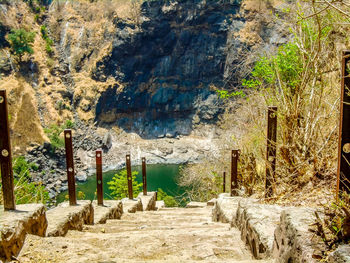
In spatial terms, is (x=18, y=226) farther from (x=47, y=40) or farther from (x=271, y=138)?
(x=47, y=40)

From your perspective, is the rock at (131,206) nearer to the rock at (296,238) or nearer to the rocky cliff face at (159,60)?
the rock at (296,238)

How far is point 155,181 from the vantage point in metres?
32.2

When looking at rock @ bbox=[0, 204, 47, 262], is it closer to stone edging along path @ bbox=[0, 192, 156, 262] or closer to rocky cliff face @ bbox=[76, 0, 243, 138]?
stone edging along path @ bbox=[0, 192, 156, 262]

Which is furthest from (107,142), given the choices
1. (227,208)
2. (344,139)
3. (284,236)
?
(344,139)

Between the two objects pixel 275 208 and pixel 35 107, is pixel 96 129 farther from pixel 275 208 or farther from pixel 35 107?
pixel 275 208

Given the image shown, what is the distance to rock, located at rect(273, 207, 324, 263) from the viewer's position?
118 centimetres

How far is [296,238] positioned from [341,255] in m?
0.30

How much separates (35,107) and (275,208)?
141ft

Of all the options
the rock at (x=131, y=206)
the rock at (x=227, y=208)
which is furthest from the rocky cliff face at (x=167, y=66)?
the rock at (x=227, y=208)

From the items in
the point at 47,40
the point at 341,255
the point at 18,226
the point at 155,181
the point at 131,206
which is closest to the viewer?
the point at 341,255

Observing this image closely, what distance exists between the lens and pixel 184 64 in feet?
157

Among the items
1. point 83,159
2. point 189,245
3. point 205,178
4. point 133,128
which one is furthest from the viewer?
point 133,128

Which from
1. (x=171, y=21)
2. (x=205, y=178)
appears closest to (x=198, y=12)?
(x=171, y=21)

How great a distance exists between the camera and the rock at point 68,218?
2694 mm
